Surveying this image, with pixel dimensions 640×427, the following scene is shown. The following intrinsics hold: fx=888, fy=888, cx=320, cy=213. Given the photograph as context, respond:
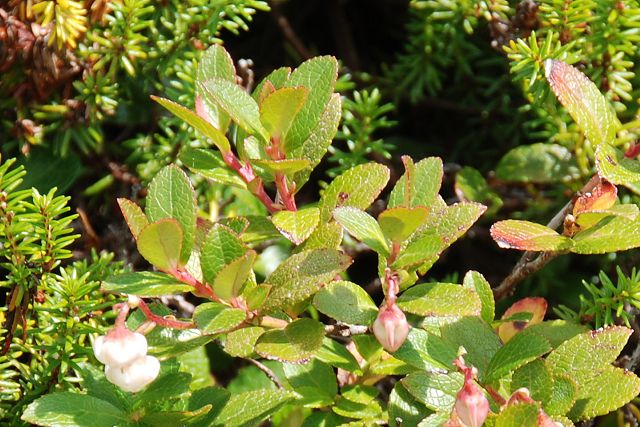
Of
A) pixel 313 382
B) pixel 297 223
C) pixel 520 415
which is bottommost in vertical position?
pixel 313 382

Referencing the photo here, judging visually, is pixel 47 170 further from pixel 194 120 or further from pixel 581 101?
pixel 581 101

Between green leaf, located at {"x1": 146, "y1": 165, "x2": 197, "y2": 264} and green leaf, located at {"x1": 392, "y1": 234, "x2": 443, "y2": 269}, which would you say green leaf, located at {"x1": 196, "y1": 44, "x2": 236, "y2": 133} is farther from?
green leaf, located at {"x1": 392, "y1": 234, "x2": 443, "y2": 269}

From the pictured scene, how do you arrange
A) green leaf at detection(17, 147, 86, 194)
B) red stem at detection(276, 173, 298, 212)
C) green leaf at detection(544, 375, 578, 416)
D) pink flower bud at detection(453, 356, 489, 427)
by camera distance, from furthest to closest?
green leaf at detection(17, 147, 86, 194)
red stem at detection(276, 173, 298, 212)
green leaf at detection(544, 375, 578, 416)
pink flower bud at detection(453, 356, 489, 427)

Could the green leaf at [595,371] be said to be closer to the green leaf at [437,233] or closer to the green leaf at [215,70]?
the green leaf at [437,233]

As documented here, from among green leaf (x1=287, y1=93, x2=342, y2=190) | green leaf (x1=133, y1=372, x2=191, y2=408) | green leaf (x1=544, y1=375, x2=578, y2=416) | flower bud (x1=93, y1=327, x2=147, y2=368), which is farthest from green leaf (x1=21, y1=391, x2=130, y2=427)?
green leaf (x1=544, y1=375, x2=578, y2=416)

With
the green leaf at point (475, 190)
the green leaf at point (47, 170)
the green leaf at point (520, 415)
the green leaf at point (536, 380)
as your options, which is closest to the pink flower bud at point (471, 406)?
the green leaf at point (520, 415)

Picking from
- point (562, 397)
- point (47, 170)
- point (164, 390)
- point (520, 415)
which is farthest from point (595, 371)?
point (47, 170)

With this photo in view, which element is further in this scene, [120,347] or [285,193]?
[285,193]

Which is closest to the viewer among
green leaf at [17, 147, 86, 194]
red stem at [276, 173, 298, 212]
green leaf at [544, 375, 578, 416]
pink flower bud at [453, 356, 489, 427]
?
pink flower bud at [453, 356, 489, 427]
